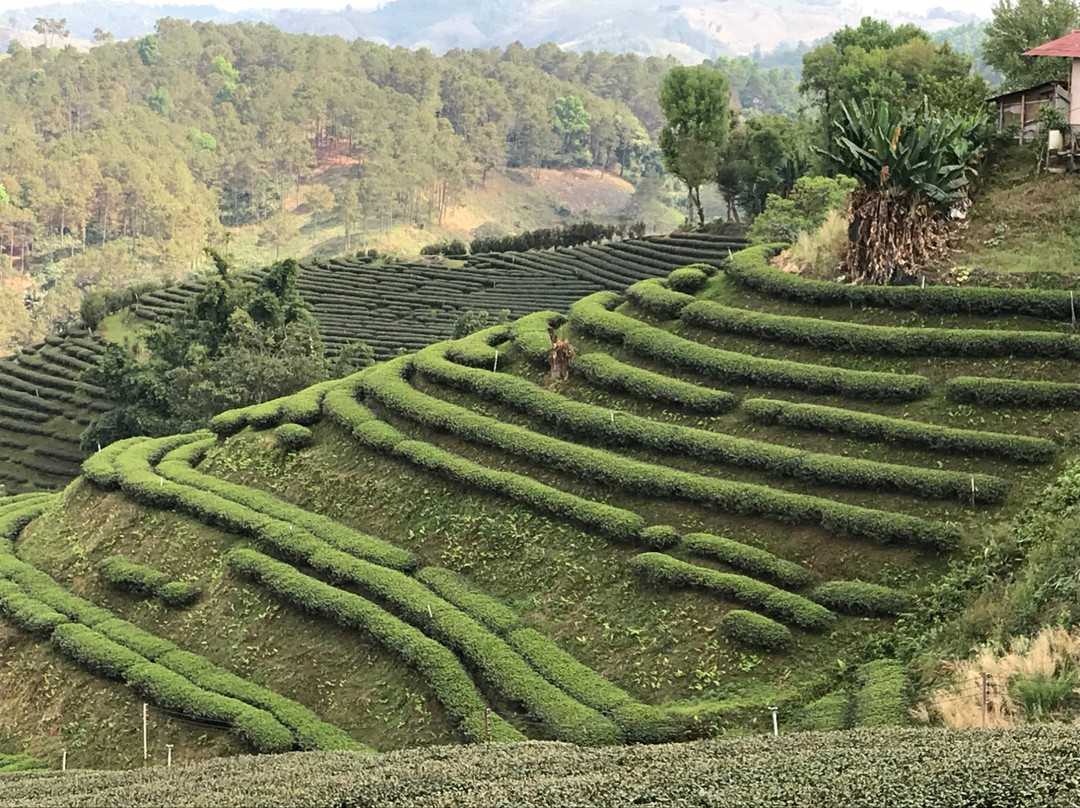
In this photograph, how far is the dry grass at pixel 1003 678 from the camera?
1530cm

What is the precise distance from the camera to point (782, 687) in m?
19.5

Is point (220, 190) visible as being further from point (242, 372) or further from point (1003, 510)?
point (1003, 510)

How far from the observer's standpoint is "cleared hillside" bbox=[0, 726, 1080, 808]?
37.1ft

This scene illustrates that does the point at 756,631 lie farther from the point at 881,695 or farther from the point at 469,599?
the point at 469,599

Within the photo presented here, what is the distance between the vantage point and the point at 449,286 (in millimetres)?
72812

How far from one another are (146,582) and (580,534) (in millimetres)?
9378

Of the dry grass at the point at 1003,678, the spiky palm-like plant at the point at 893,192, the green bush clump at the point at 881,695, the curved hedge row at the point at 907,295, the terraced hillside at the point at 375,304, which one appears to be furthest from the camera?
Answer: the terraced hillside at the point at 375,304

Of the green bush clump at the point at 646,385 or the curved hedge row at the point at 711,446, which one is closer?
the curved hedge row at the point at 711,446

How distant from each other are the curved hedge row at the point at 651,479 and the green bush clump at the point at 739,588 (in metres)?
1.51

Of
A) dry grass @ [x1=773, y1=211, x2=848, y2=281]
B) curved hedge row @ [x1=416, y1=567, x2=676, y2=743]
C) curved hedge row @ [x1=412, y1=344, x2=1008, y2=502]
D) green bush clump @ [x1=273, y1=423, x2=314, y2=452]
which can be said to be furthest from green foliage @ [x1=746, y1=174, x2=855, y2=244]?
curved hedge row @ [x1=416, y1=567, x2=676, y2=743]

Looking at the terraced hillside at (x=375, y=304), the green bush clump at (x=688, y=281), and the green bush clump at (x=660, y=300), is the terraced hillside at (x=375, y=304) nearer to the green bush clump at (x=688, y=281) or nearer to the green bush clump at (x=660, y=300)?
the green bush clump at (x=660, y=300)

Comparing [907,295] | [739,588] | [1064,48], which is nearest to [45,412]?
[907,295]

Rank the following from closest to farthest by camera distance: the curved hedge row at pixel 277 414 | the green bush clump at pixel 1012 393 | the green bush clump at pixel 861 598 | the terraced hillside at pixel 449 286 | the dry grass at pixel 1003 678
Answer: the dry grass at pixel 1003 678
the green bush clump at pixel 861 598
the green bush clump at pixel 1012 393
the curved hedge row at pixel 277 414
the terraced hillside at pixel 449 286

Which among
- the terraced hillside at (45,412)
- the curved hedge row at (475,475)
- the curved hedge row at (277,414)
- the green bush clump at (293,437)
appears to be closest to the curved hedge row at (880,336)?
the curved hedge row at (475,475)
